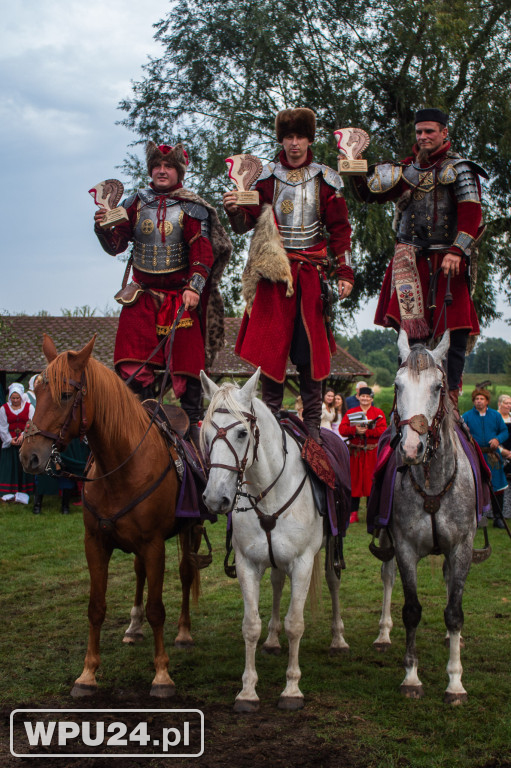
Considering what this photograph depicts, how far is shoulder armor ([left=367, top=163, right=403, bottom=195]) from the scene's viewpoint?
5434mm

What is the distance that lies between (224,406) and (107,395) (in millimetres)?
822

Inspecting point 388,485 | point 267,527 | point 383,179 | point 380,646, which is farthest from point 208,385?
point 380,646

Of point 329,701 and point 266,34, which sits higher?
point 266,34

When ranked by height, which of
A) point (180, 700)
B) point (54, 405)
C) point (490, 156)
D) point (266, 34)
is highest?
point (266, 34)

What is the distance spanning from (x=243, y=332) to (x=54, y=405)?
1664 millimetres

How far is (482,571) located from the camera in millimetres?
8594

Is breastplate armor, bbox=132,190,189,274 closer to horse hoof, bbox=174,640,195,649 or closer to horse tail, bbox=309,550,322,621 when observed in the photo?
horse tail, bbox=309,550,322,621

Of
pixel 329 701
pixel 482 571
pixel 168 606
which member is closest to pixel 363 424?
pixel 482 571

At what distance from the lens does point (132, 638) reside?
5.89 meters

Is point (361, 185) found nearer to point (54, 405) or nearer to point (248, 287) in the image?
point (248, 287)

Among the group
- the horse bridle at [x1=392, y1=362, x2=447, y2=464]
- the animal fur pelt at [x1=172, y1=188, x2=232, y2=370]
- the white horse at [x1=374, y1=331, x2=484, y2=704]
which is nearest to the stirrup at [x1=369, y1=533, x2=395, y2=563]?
the white horse at [x1=374, y1=331, x2=484, y2=704]

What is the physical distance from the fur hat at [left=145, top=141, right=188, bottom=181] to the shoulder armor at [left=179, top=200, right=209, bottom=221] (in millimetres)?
302

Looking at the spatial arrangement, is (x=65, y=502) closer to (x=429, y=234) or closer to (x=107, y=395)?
(x=107, y=395)

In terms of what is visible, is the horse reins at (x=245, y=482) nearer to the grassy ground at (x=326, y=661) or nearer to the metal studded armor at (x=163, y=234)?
the grassy ground at (x=326, y=661)
